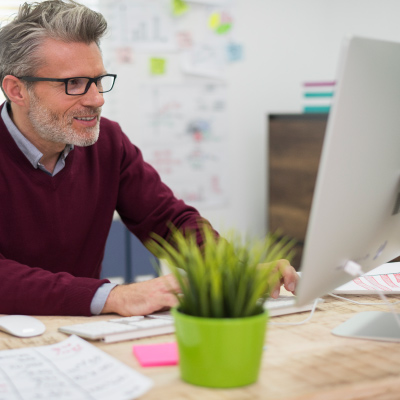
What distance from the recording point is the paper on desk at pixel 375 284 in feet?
4.03

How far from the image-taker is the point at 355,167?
790 mm

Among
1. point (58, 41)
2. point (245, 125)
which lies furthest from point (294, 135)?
point (58, 41)

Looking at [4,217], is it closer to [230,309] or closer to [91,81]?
[91,81]

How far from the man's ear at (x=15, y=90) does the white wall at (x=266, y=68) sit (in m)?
1.82

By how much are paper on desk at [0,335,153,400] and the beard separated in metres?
0.77

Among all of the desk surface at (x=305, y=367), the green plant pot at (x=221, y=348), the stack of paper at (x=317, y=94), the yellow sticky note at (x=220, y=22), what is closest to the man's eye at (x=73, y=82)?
the desk surface at (x=305, y=367)

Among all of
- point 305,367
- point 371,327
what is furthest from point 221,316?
point 371,327

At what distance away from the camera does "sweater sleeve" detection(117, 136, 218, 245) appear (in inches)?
67.1

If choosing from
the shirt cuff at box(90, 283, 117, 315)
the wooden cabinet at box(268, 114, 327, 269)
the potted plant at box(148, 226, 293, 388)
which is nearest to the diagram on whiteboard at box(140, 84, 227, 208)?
the wooden cabinet at box(268, 114, 327, 269)

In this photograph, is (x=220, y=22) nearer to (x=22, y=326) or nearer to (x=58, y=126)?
(x=58, y=126)

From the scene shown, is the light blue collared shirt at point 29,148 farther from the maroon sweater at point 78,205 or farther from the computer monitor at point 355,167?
the computer monitor at point 355,167

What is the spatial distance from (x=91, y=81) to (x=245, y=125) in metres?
2.01

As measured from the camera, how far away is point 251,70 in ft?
11.4

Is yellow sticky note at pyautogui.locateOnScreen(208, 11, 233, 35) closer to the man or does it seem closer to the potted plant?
the man
